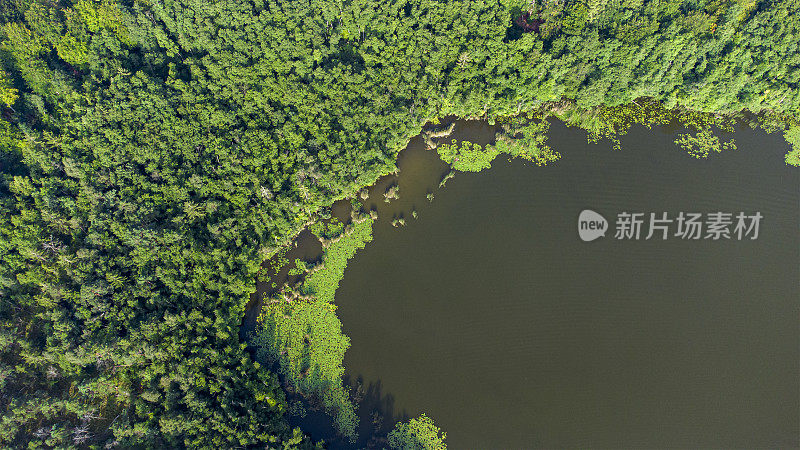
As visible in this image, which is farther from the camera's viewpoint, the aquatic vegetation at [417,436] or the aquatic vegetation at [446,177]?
the aquatic vegetation at [446,177]

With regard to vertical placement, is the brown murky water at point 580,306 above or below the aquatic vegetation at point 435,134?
below

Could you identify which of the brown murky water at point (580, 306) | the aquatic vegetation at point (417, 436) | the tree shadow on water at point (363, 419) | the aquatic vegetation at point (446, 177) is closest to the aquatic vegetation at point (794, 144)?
the brown murky water at point (580, 306)

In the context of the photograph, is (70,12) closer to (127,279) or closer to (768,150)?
(127,279)

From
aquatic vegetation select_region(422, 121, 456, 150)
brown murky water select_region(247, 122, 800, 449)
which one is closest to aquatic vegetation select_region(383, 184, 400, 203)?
brown murky water select_region(247, 122, 800, 449)

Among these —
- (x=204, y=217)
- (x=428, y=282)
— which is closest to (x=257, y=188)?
(x=204, y=217)

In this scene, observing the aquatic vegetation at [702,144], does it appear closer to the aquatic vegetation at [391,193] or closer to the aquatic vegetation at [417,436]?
the aquatic vegetation at [391,193]

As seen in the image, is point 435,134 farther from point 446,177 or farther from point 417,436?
point 417,436
